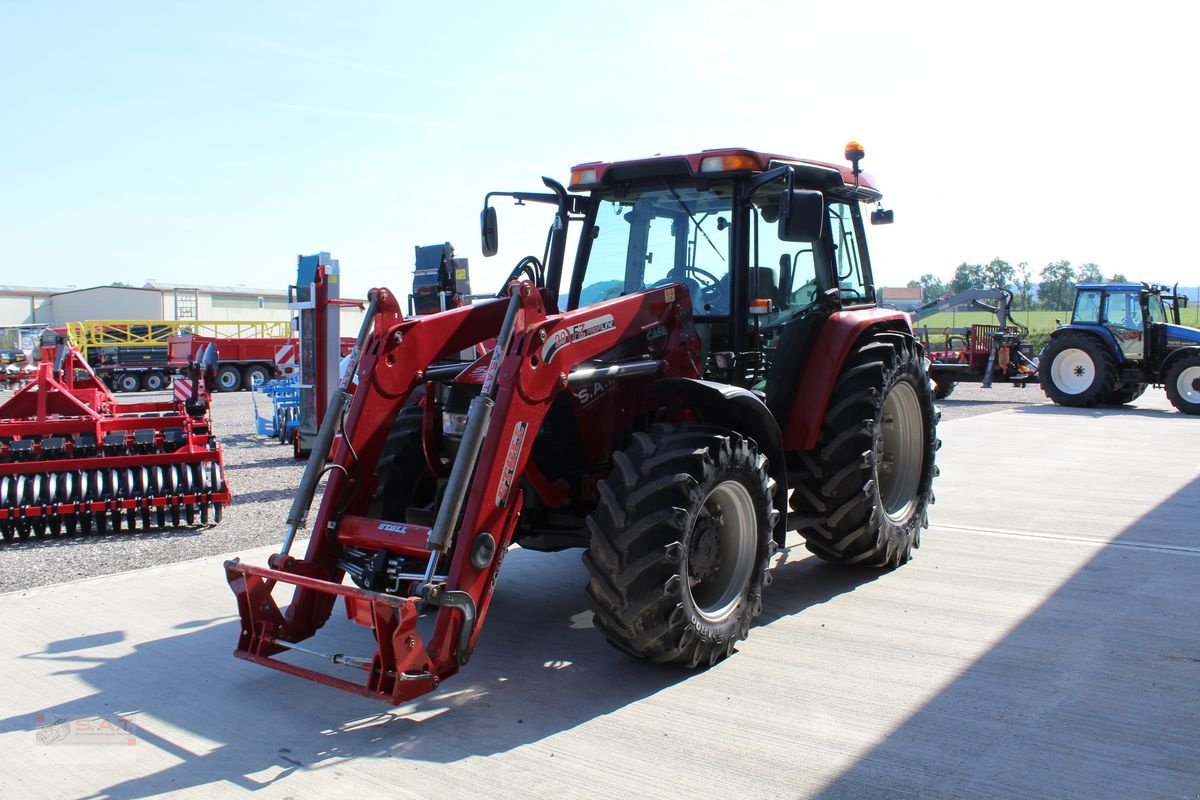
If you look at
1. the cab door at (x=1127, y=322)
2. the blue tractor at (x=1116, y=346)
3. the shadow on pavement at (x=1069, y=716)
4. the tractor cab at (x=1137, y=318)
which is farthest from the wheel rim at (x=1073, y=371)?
the shadow on pavement at (x=1069, y=716)

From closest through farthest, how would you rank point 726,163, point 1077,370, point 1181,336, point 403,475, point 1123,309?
point 403,475, point 726,163, point 1181,336, point 1123,309, point 1077,370

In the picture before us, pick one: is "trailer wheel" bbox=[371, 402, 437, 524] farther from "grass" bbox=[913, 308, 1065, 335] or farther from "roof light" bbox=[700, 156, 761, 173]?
"grass" bbox=[913, 308, 1065, 335]

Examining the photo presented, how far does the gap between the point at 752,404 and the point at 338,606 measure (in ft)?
8.78

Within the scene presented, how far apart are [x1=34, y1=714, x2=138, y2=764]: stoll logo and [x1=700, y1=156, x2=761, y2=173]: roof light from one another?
383 cm

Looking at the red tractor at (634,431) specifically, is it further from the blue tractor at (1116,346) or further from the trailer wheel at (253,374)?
the trailer wheel at (253,374)

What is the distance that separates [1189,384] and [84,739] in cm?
1840

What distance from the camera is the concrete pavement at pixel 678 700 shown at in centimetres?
349

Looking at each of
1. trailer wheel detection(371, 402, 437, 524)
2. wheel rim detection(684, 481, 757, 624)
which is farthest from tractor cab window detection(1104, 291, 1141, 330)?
trailer wheel detection(371, 402, 437, 524)

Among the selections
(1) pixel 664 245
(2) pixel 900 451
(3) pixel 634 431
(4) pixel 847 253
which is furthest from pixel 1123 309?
(3) pixel 634 431

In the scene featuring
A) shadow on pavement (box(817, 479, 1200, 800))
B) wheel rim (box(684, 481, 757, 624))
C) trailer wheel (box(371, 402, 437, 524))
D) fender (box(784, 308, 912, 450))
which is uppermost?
fender (box(784, 308, 912, 450))

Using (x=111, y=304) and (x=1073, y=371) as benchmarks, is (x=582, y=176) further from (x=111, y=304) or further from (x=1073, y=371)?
(x=111, y=304)

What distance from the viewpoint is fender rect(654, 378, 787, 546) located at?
469 centimetres

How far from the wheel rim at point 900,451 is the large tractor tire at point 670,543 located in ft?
6.91

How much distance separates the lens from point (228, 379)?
30188mm
